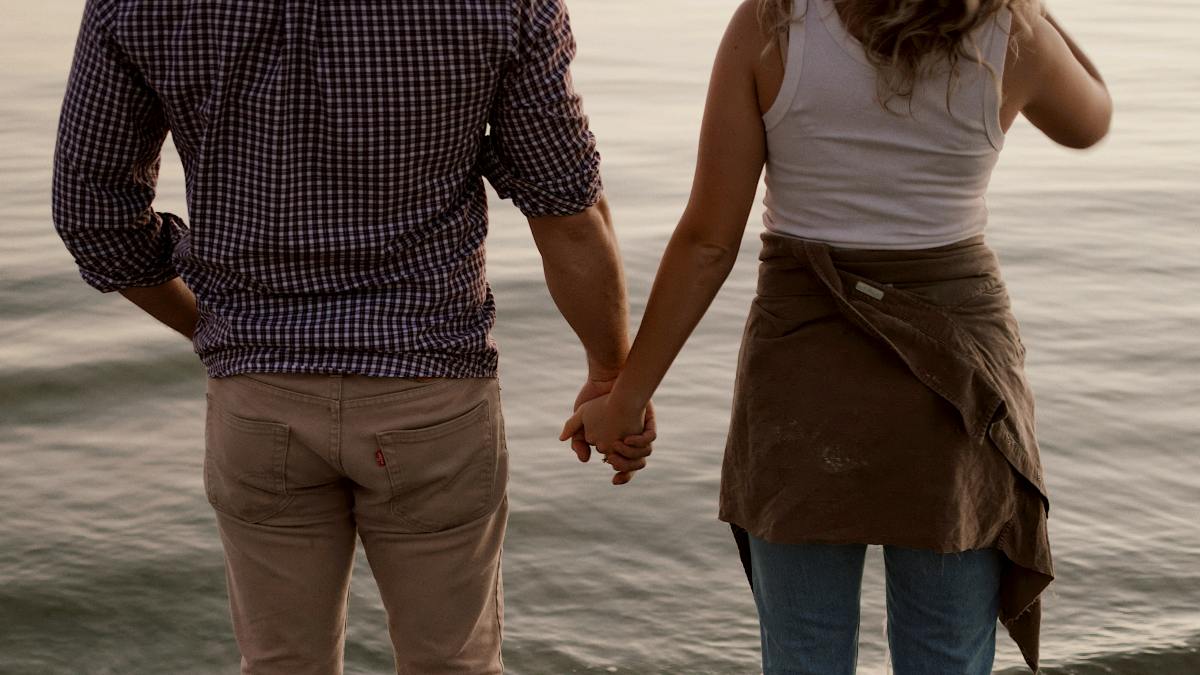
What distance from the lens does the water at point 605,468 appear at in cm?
344

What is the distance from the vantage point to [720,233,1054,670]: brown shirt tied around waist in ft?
6.62

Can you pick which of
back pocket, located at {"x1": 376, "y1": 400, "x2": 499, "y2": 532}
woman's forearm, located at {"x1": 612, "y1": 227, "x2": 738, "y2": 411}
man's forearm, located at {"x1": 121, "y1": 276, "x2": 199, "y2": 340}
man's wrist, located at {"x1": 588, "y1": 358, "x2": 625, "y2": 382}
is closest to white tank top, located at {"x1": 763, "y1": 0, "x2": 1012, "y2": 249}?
woman's forearm, located at {"x1": 612, "y1": 227, "x2": 738, "y2": 411}

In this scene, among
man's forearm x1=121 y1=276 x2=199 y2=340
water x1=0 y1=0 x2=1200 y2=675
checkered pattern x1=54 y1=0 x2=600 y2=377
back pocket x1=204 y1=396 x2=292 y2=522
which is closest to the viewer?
checkered pattern x1=54 y1=0 x2=600 y2=377

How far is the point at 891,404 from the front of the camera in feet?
6.69

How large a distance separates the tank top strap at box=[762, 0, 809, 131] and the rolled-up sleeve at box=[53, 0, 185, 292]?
790mm

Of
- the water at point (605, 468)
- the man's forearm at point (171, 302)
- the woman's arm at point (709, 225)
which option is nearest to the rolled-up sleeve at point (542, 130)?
the woman's arm at point (709, 225)

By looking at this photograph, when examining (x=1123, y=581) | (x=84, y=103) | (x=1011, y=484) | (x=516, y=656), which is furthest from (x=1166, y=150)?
(x=84, y=103)

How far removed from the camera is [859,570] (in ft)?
7.14

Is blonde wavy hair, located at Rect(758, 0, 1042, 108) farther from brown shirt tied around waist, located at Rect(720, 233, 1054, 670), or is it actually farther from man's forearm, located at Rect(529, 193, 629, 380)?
man's forearm, located at Rect(529, 193, 629, 380)

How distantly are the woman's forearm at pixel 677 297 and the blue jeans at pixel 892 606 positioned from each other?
30 cm

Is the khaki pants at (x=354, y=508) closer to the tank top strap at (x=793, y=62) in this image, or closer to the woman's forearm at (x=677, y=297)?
the woman's forearm at (x=677, y=297)

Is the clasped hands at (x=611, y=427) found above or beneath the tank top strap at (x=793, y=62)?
beneath

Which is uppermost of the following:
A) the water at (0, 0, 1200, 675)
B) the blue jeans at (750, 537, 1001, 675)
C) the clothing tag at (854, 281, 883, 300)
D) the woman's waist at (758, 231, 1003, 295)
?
the woman's waist at (758, 231, 1003, 295)

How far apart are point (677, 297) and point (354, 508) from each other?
0.54 metres
